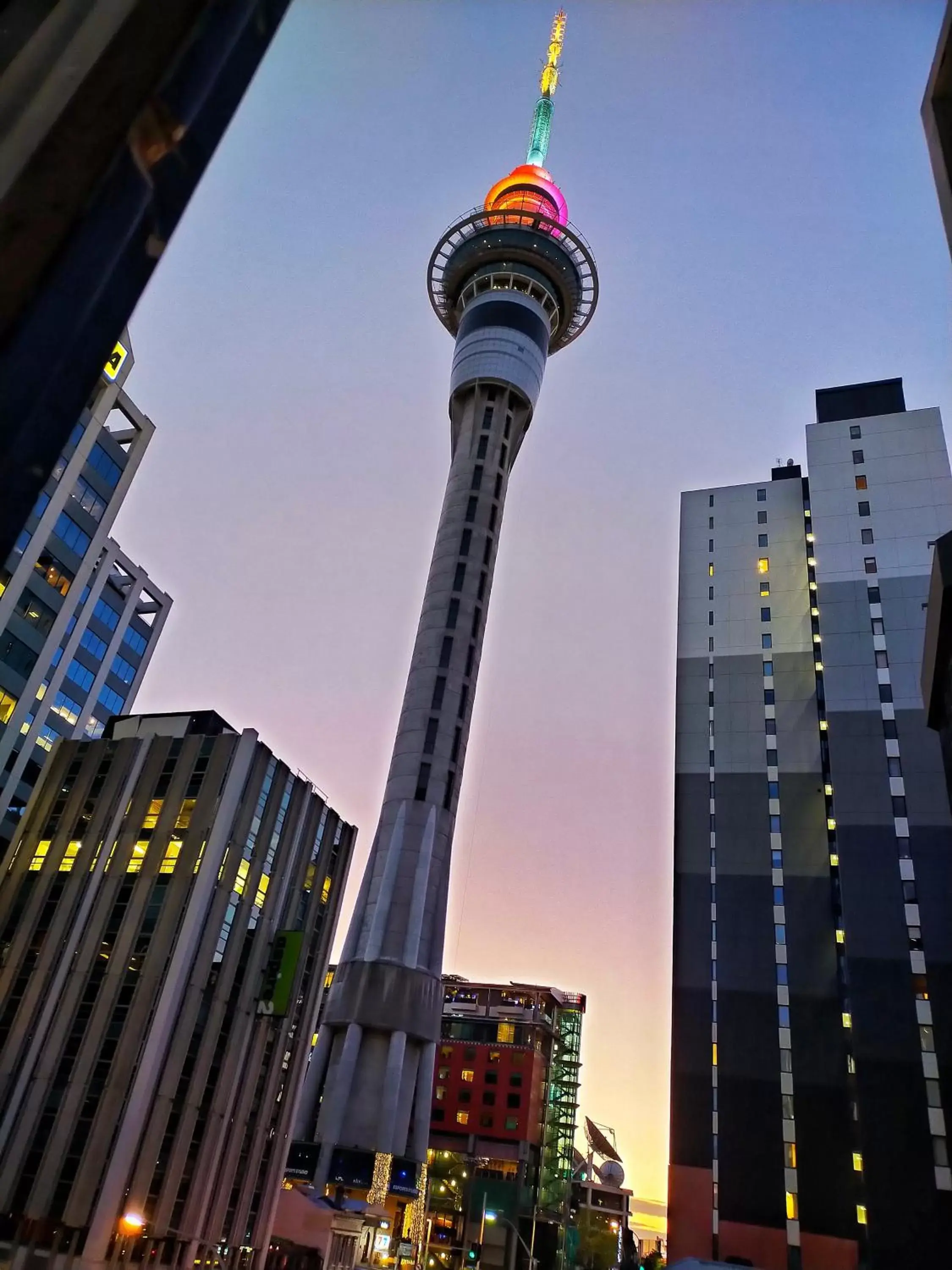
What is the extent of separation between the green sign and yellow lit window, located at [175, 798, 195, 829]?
1185 cm

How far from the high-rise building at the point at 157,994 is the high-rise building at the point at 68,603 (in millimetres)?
7006

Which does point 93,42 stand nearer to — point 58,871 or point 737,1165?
point 58,871

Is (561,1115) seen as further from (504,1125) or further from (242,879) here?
(242,879)

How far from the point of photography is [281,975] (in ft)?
228

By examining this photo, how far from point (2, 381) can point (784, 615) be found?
107m

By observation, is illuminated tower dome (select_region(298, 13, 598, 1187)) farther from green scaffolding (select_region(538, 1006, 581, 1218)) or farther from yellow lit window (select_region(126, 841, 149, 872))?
green scaffolding (select_region(538, 1006, 581, 1218))

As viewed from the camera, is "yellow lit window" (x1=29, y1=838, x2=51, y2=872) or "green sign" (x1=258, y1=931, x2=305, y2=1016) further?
"yellow lit window" (x1=29, y1=838, x2=51, y2=872)

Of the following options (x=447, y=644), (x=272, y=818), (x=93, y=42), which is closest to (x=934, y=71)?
(x=93, y=42)

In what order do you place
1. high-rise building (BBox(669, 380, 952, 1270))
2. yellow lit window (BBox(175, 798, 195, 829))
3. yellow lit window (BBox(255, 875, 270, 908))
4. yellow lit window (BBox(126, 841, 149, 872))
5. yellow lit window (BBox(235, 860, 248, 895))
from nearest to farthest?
yellow lit window (BBox(126, 841, 149, 872)) → yellow lit window (BBox(175, 798, 195, 829)) → yellow lit window (BBox(235, 860, 248, 895)) → yellow lit window (BBox(255, 875, 270, 908)) → high-rise building (BBox(669, 380, 952, 1270))

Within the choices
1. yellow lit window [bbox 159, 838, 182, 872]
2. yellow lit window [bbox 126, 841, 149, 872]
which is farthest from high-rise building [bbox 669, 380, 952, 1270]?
yellow lit window [bbox 126, 841, 149, 872]

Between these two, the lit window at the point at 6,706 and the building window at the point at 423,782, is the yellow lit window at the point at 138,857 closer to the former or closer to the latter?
the lit window at the point at 6,706

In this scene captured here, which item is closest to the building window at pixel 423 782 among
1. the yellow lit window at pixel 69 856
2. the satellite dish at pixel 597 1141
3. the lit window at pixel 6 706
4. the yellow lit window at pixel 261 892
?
the yellow lit window at pixel 261 892

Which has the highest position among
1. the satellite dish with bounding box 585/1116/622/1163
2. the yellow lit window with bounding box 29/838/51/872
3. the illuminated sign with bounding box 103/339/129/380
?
the illuminated sign with bounding box 103/339/129/380

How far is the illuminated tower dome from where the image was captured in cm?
7206
